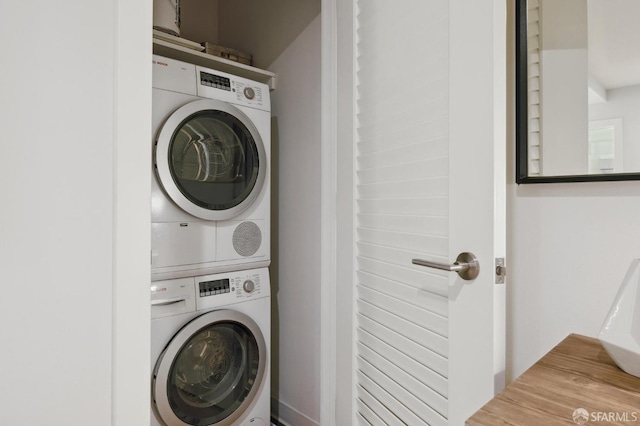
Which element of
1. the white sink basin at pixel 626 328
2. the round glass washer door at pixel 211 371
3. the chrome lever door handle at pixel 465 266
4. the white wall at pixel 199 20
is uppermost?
the white wall at pixel 199 20

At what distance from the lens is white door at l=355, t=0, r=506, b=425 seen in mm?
821

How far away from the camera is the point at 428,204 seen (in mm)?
998

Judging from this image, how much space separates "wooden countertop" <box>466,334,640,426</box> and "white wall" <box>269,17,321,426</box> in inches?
48.8

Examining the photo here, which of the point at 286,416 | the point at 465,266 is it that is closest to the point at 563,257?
the point at 465,266

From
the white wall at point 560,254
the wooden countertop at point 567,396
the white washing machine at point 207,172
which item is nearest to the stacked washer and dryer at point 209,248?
the white washing machine at point 207,172

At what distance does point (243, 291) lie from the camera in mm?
1744

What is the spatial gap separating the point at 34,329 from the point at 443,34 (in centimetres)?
117

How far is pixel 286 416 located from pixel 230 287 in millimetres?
882

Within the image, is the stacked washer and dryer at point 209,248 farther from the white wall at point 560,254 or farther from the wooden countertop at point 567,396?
the wooden countertop at point 567,396

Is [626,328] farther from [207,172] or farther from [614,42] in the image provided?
[207,172]

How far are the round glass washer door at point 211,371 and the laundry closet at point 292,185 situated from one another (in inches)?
10.8

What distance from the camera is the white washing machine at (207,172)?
1514mm

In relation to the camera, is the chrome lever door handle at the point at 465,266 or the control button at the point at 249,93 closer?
the chrome lever door handle at the point at 465,266

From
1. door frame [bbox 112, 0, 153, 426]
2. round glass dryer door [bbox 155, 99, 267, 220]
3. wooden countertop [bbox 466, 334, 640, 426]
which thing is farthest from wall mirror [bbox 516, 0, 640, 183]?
round glass dryer door [bbox 155, 99, 267, 220]
